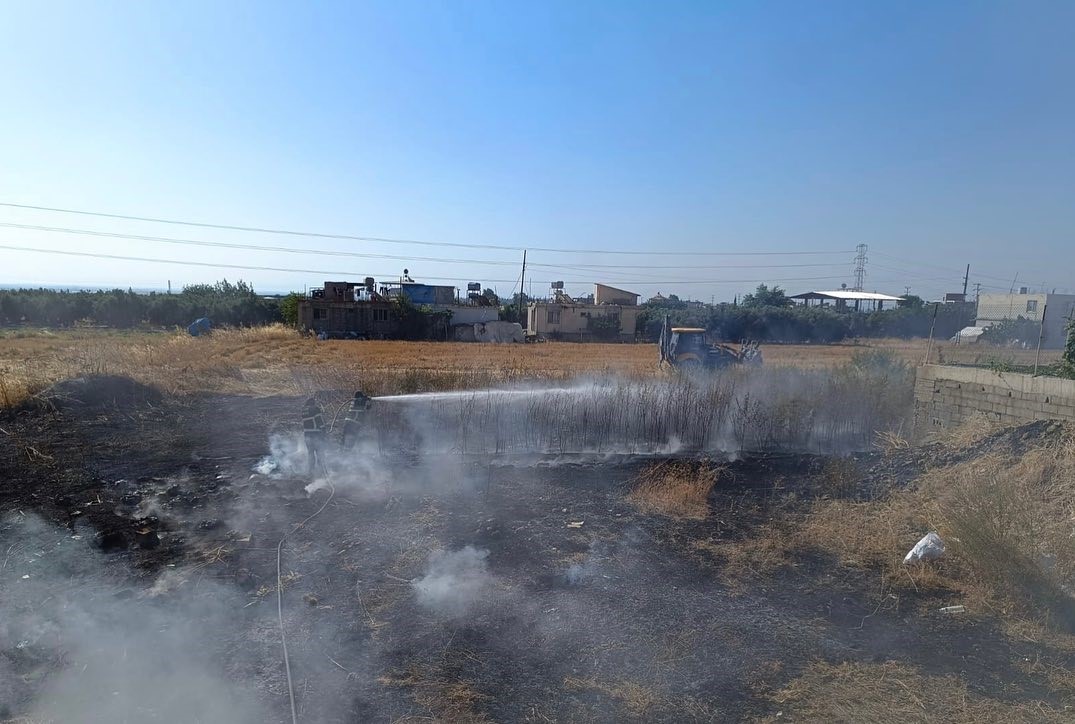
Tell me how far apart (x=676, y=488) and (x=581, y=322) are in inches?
1633

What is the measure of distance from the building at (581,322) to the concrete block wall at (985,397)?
35988mm

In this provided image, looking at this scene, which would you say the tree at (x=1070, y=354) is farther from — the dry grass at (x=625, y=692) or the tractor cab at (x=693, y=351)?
the dry grass at (x=625, y=692)

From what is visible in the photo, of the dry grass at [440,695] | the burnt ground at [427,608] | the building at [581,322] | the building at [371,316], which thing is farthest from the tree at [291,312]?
the dry grass at [440,695]

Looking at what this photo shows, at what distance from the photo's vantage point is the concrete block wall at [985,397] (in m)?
8.88

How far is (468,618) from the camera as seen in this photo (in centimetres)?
462

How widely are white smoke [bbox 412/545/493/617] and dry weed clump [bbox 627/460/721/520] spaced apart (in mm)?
2447

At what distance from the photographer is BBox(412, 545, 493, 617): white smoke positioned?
15.8 feet

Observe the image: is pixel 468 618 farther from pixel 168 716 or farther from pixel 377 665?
pixel 168 716

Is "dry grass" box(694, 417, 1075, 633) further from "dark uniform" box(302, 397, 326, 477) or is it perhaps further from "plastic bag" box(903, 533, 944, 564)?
"dark uniform" box(302, 397, 326, 477)

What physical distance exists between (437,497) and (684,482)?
3.13 m

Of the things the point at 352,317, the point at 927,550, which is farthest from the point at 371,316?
the point at 927,550

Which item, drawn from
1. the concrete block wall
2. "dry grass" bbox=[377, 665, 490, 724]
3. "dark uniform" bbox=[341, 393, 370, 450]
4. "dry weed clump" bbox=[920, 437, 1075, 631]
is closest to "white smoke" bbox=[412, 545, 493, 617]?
"dry grass" bbox=[377, 665, 490, 724]

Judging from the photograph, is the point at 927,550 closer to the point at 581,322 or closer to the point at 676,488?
the point at 676,488

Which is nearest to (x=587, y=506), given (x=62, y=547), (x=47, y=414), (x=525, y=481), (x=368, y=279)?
(x=525, y=481)
